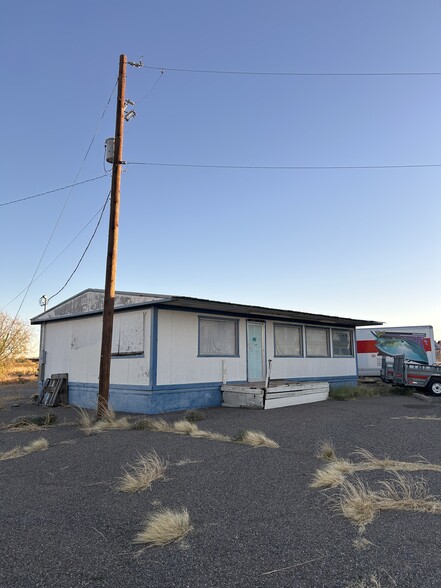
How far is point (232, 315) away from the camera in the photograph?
46.9 ft

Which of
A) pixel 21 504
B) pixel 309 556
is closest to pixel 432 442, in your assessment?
pixel 309 556

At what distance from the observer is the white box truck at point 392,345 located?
23.3 meters

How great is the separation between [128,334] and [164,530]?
30.8 feet

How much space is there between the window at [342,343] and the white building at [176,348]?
38 centimetres

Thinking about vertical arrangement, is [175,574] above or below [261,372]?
below

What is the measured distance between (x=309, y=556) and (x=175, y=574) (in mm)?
1051

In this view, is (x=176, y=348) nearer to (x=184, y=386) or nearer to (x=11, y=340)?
(x=184, y=386)

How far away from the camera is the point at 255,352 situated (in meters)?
15.2

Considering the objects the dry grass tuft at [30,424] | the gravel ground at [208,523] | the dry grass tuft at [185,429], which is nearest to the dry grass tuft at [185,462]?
the gravel ground at [208,523]

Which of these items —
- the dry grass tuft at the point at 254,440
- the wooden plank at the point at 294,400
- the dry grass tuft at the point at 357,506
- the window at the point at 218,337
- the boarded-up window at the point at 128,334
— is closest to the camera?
the dry grass tuft at the point at 357,506

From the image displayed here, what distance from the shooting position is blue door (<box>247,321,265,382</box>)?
1491 cm

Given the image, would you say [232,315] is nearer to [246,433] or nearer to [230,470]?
[246,433]

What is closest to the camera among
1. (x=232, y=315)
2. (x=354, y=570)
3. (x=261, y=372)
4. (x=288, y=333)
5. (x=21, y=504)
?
(x=354, y=570)

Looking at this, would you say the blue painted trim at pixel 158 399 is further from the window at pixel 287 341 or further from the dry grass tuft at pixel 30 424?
the window at pixel 287 341
